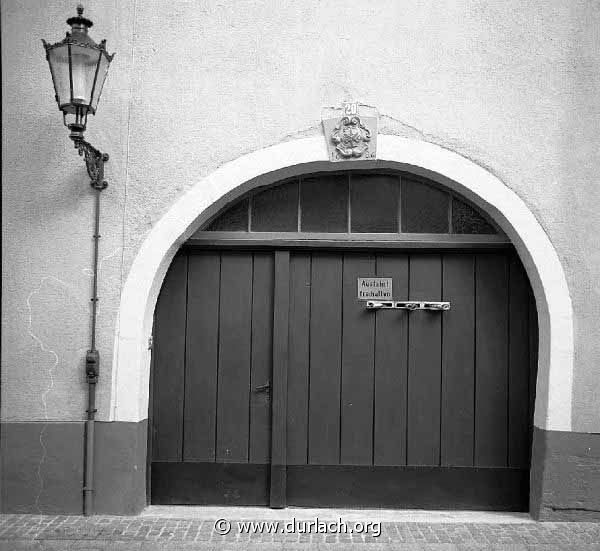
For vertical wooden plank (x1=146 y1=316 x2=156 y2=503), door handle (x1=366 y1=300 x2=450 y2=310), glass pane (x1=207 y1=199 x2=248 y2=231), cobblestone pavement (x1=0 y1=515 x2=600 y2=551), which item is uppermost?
glass pane (x1=207 y1=199 x2=248 y2=231)

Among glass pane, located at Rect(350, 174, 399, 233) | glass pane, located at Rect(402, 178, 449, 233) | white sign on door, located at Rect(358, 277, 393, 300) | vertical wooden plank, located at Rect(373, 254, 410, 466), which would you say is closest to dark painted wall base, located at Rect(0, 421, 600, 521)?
vertical wooden plank, located at Rect(373, 254, 410, 466)

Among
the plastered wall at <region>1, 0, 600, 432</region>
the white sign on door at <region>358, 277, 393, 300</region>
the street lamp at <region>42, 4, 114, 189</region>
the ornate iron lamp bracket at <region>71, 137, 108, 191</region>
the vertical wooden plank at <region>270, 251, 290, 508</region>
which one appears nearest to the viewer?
the street lamp at <region>42, 4, 114, 189</region>

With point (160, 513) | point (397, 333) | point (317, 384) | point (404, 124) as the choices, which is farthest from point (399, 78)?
point (160, 513)

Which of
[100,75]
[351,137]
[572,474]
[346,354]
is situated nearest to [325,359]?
[346,354]

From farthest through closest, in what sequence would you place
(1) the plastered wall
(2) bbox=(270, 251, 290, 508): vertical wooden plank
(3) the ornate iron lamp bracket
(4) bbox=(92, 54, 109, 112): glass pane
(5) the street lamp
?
(2) bbox=(270, 251, 290, 508): vertical wooden plank, (1) the plastered wall, (3) the ornate iron lamp bracket, (4) bbox=(92, 54, 109, 112): glass pane, (5) the street lamp

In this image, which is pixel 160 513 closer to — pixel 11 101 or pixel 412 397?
pixel 412 397

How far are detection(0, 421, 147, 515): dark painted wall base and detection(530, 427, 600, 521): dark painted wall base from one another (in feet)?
9.83

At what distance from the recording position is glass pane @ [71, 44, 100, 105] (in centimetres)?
452

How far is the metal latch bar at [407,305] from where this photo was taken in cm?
543

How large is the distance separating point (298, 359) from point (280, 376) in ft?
0.64

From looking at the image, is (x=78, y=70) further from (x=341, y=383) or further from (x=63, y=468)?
(x=341, y=383)

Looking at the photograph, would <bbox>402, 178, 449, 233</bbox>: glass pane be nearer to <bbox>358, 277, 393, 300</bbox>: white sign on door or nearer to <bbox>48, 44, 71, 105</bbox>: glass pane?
<bbox>358, 277, 393, 300</bbox>: white sign on door

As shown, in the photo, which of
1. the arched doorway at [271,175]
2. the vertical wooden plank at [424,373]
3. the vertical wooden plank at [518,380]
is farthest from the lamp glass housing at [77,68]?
the vertical wooden plank at [518,380]

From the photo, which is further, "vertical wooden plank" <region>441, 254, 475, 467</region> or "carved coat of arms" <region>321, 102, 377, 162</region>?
"vertical wooden plank" <region>441, 254, 475, 467</region>
